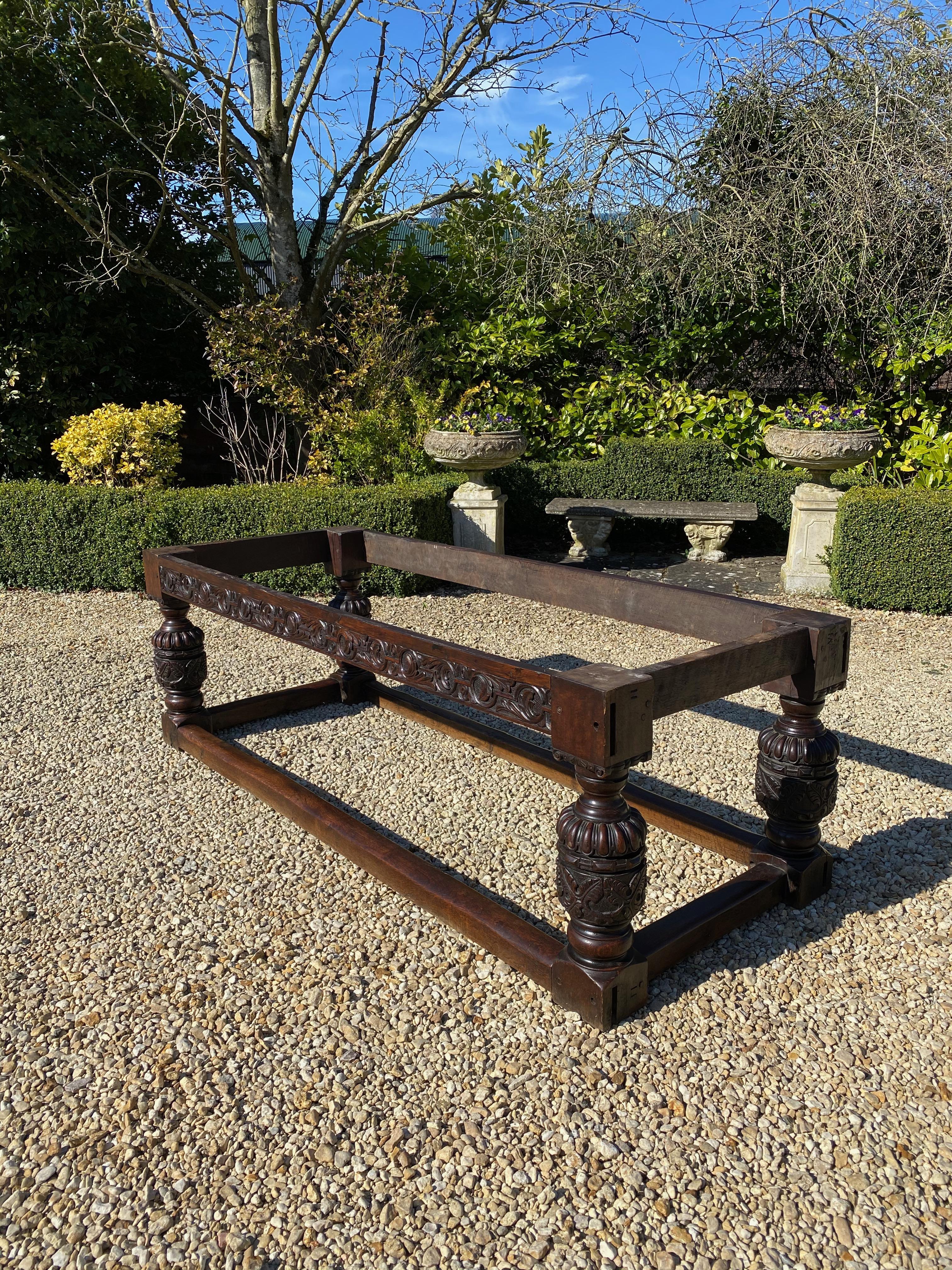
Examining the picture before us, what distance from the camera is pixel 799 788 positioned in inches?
97.0

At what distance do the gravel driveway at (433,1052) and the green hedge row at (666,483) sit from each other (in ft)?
14.2

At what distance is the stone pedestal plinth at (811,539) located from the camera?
21.0 feet

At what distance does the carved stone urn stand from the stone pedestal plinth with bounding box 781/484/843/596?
16cm

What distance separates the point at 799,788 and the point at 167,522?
211 inches

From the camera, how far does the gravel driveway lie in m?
1.62

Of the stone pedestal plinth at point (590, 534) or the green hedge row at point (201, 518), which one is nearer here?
the green hedge row at point (201, 518)

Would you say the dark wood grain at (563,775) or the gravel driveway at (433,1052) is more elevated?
the dark wood grain at (563,775)

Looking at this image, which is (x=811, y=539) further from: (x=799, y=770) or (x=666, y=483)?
(x=799, y=770)

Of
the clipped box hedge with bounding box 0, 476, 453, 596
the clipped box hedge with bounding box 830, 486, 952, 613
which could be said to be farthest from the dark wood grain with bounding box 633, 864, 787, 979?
the clipped box hedge with bounding box 0, 476, 453, 596

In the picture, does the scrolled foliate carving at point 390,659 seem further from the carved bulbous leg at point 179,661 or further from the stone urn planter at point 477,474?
the stone urn planter at point 477,474

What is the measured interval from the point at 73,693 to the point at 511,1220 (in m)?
3.69

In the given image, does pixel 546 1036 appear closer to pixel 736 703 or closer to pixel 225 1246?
pixel 225 1246

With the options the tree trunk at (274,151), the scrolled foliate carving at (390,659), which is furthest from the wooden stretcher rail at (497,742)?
the tree trunk at (274,151)

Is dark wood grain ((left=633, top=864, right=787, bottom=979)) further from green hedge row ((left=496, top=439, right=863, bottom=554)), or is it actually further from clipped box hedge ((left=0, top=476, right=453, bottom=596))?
green hedge row ((left=496, top=439, right=863, bottom=554))
